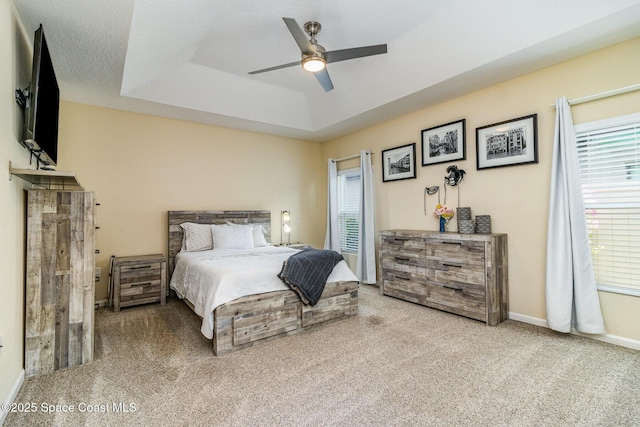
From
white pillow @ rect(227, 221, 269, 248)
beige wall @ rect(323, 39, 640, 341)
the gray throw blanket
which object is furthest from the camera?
white pillow @ rect(227, 221, 269, 248)

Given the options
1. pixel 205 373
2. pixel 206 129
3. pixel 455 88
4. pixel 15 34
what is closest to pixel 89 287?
pixel 205 373

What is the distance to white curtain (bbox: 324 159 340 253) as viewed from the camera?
5551 mm

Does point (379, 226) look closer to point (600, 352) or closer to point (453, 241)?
point (453, 241)

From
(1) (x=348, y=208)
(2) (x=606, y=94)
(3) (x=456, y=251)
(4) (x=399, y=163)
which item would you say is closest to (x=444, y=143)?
(4) (x=399, y=163)

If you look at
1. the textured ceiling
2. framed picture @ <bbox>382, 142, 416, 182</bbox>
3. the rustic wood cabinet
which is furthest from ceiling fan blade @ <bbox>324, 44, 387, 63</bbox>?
the rustic wood cabinet

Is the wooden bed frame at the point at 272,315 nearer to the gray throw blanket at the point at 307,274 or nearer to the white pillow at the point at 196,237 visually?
the gray throw blanket at the point at 307,274

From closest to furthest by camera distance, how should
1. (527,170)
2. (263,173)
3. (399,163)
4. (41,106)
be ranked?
(41,106) < (527,170) < (399,163) < (263,173)

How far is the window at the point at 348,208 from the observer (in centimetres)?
541

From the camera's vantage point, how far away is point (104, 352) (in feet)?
8.48

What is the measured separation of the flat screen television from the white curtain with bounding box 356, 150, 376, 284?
3.81m

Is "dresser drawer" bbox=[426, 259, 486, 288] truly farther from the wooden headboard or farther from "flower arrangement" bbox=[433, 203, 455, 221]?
the wooden headboard

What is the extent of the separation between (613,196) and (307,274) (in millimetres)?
2861

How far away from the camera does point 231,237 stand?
14.2ft

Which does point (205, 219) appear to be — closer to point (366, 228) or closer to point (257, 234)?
point (257, 234)
